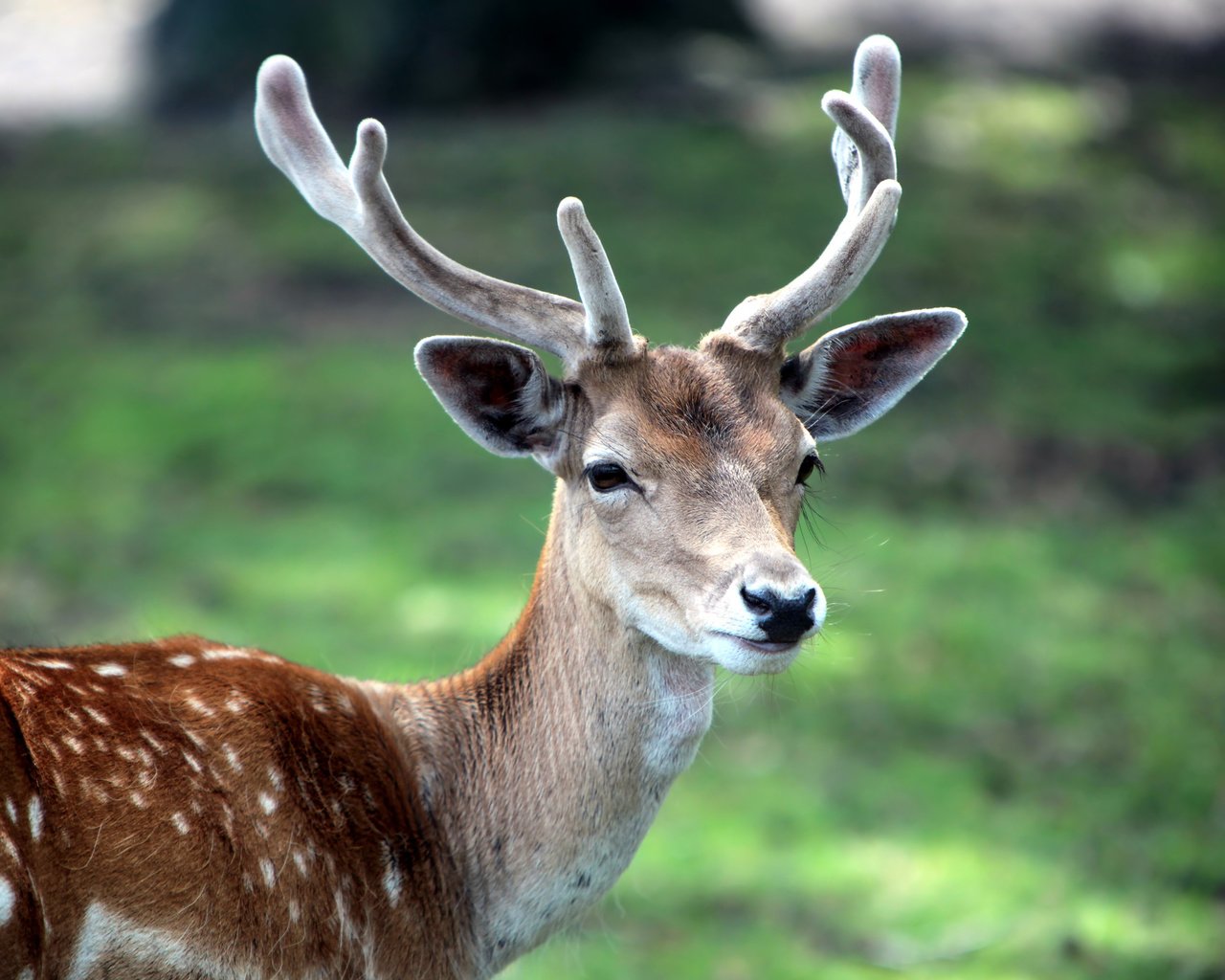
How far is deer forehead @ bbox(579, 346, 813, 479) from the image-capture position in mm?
3730

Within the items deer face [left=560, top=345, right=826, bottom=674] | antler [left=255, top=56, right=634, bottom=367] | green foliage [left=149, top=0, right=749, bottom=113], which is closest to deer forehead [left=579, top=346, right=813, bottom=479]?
deer face [left=560, top=345, right=826, bottom=674]

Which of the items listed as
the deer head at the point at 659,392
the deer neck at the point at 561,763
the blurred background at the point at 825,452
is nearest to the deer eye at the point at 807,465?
the deer head at the point at 659,392

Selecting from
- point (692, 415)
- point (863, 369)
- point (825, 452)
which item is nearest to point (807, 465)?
point (692, 415)

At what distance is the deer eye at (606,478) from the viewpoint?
3.76 metres

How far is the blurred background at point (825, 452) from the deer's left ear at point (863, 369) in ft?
2.26

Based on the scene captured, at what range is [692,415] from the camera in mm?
3785

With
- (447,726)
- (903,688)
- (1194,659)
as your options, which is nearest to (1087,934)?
(903,688)

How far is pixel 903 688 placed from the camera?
24.7 ft

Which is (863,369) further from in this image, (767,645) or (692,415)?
(767,645)

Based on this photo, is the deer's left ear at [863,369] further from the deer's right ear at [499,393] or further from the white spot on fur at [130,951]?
the white spot on fur at [130,951]

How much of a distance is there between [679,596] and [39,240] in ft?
33.1

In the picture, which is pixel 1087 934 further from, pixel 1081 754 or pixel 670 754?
pixel 670 754

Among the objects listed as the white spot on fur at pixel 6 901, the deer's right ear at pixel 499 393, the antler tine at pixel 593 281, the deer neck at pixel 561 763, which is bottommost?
the white spot on fur at pixel 6 901

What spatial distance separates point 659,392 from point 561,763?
3.28ft
